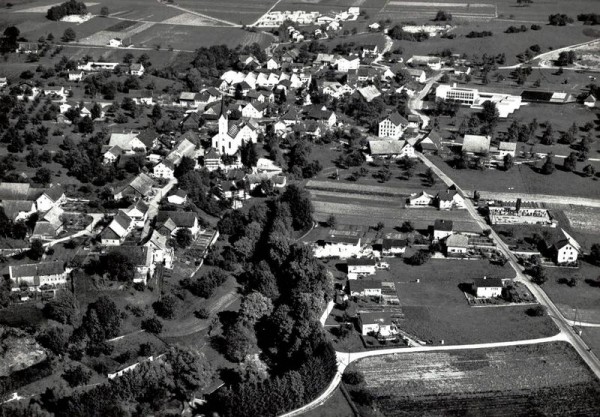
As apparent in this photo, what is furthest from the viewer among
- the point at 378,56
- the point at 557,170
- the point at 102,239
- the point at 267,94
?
the point at 378,56

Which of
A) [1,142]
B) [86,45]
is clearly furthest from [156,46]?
[1,142]

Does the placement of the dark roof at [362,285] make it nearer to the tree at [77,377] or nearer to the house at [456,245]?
the house at [456,245]

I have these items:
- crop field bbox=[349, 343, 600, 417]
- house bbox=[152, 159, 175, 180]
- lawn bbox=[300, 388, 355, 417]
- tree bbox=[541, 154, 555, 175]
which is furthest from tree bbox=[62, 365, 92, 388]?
tree bbox=[541, 154, 555, 175]

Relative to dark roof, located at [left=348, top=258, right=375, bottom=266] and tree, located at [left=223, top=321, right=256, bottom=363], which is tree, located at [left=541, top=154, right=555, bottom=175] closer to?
dark roof, located at [left=348, top=258, right=375, bottom=266]

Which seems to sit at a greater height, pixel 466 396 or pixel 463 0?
pixel 463 0

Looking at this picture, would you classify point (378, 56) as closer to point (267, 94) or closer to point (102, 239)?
point (267, 94)

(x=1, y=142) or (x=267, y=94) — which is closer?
(x=1, y=142)

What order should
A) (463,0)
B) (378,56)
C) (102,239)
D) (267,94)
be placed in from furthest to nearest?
(463,0)
(378,56)
(267,94)
(102,239)
